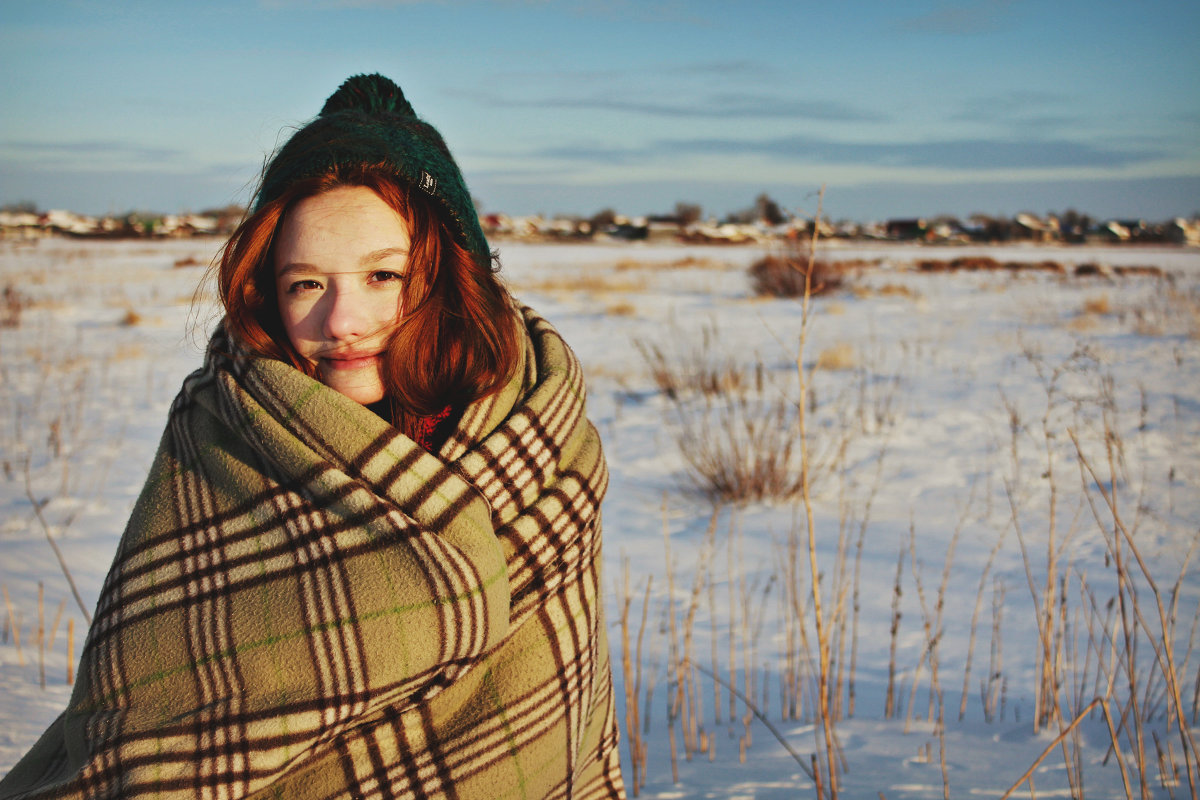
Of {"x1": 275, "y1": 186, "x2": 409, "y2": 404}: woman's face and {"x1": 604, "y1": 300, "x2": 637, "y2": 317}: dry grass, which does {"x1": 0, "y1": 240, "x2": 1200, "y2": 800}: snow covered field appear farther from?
{"x1": 604, "y1": 300, "x2": 637, "y2": 317}: dry grass

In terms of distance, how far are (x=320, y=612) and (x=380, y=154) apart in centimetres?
59

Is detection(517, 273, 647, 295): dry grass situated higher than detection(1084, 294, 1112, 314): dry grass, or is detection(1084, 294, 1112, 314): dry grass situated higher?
detection(517, 273, 647, 295): dry grass

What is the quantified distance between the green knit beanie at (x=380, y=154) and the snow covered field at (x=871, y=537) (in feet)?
0.91

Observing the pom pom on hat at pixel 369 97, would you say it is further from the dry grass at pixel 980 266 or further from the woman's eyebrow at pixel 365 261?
the dry grass at pixel 980 266

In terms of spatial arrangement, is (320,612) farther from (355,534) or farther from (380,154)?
(380,154)

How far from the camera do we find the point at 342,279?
103cm

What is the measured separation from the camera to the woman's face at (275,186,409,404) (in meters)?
1.02

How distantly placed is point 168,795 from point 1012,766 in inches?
80.0

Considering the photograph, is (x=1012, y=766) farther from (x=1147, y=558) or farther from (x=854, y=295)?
(x=854, y=295)

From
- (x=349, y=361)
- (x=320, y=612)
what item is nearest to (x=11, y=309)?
(x=349, y=361)

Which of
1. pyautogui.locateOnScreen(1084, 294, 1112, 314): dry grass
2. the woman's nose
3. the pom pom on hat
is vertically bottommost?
pyautogui.locateOnScreen(1084, 294, 1112, 314): dry grass

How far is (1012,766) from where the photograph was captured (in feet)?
6.74

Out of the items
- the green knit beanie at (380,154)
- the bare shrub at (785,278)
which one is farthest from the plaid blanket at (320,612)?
the bare shrub at (785,278)

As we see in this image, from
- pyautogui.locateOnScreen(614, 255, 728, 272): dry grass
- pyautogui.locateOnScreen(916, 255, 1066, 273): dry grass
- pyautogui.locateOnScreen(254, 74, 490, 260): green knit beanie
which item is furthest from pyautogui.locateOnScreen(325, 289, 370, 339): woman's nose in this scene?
pyautogui.locateOnScreen(916, 255, 1066, 273): dry grass
